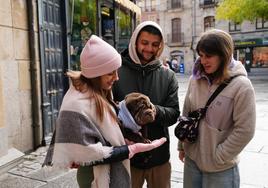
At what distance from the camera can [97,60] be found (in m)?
1.88

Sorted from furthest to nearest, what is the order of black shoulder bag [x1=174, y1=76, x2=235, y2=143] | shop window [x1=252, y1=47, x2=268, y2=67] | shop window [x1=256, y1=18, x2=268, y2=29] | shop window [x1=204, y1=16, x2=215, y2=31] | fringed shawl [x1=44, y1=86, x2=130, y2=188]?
1. shop window [x1=204, y1=16, x2=215, y2=31]
2. shop window [x1=252, y1=47, x2=268, y2=67]
3. shop window [x1=256, y1=18, x2=268, y2=29]
4. black shoulder bag [x1=174, y1=76, x2=235, y2=143]
5. fringed shawl [x1=44, y1=86, x2=130, y2=188]

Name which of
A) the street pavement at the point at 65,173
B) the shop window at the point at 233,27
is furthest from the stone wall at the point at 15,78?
the shop window at the point at 233,27

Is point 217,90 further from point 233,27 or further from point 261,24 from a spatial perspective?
point 233,27

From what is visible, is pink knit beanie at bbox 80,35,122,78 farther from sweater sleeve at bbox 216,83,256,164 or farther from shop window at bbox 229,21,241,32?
shop window at bbox 229,21,241,32

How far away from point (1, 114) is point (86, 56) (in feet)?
10.6

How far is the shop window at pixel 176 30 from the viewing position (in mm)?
33500

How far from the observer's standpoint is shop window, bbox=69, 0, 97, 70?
23.3 feet

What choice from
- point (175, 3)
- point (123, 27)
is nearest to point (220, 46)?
point (123, 27)

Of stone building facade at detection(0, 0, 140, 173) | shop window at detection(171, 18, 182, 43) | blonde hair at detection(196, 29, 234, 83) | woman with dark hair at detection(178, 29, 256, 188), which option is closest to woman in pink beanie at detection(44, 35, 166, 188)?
woman with dark hair at detection(178, 29, 256, 188)

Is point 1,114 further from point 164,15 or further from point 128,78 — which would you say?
point 164,15

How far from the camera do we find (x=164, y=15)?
112ft

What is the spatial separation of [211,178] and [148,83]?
2.80 feet

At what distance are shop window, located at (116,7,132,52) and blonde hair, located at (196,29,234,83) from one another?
23.1 ft

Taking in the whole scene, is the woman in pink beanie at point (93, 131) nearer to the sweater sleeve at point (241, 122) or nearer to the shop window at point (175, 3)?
the sweater sleeve at point (241, 122)
